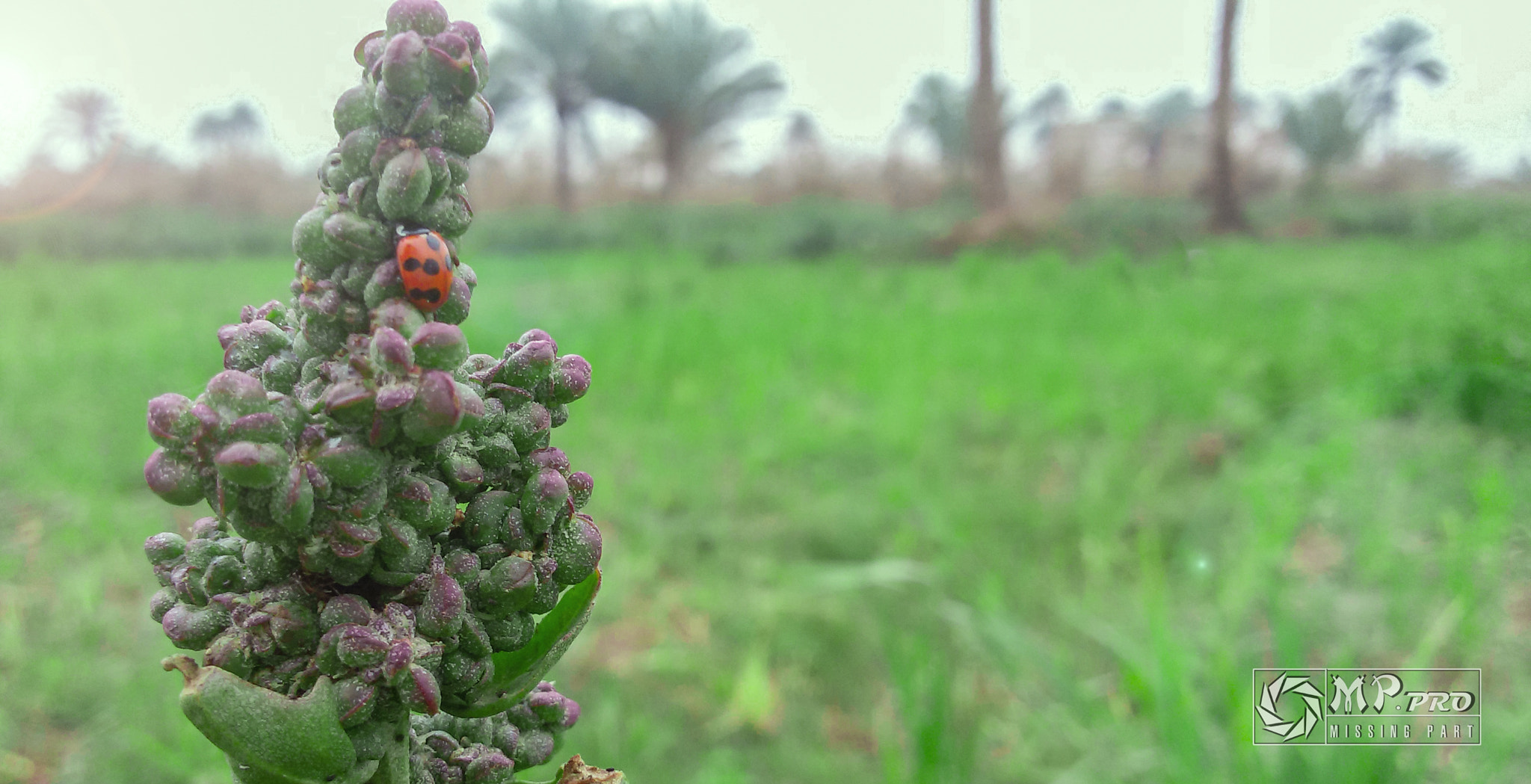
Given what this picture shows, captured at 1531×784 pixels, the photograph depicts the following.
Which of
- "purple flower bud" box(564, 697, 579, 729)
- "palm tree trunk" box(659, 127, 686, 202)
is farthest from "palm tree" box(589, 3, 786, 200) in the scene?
"purple flower bud" box(564, 697, 579, 729)

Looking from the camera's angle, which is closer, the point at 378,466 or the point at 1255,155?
the point at 378,466

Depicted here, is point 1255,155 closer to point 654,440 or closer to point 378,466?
point 654,440

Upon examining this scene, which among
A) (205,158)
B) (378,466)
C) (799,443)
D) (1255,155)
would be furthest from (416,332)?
(205,158)

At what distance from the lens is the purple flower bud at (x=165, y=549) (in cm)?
54

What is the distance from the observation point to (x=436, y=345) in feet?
1.51

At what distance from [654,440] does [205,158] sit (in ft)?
50.7

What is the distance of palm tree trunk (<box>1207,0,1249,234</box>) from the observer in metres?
12.2

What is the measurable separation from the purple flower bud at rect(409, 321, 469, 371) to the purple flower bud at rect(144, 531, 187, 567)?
0.21m

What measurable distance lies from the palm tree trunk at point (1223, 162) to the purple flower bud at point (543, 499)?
13812 millimetres

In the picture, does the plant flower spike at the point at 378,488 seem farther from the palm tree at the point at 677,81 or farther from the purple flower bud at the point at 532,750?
the palm tree at the point at 677,81

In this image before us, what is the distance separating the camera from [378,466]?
0.47 metres

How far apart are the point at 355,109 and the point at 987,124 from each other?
13731 millimetres

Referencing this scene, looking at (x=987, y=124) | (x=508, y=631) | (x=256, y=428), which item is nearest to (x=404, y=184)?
(x=256, y=428)

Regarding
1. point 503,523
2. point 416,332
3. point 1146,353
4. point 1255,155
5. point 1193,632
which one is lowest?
point 1193,632
